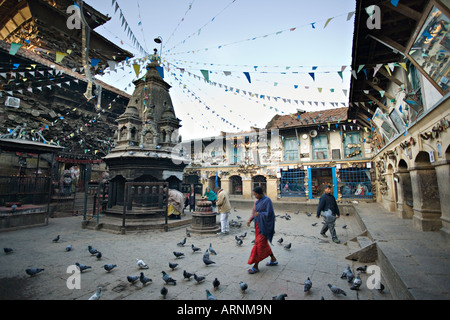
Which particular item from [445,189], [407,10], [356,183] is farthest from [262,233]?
[356,183]

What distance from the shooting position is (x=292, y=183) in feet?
63.1

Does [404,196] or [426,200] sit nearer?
[426,200]

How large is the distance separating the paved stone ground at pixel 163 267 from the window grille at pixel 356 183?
11.1 meters

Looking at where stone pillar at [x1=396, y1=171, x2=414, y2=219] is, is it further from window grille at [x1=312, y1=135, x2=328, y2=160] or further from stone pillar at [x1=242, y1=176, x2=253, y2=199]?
stone pillar at [x1=242, y1=176, x2=253, y2=199]

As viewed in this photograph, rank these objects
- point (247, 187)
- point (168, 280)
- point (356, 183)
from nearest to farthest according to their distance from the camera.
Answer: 1. point (168, 280)
2. point (356, 183)
3. point (247, 187)

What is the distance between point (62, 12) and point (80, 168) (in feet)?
35.6

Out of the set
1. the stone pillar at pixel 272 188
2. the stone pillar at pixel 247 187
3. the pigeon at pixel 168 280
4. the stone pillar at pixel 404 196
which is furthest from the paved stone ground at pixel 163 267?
the stone pillar at pixel 247 187

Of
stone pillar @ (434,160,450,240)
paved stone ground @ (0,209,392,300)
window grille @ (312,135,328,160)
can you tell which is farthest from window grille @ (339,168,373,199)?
stone pillar @ (434,160,450,240)

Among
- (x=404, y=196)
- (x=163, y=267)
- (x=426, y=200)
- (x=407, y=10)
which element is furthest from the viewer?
(x=404, y=196)

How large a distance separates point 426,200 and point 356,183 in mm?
12158

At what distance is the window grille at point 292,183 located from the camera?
61.5ft

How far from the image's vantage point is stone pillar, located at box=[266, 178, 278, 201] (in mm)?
19283

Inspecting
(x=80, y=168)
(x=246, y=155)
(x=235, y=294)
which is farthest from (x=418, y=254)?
(x=80, y=168)

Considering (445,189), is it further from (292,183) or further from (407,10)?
(292,183)
